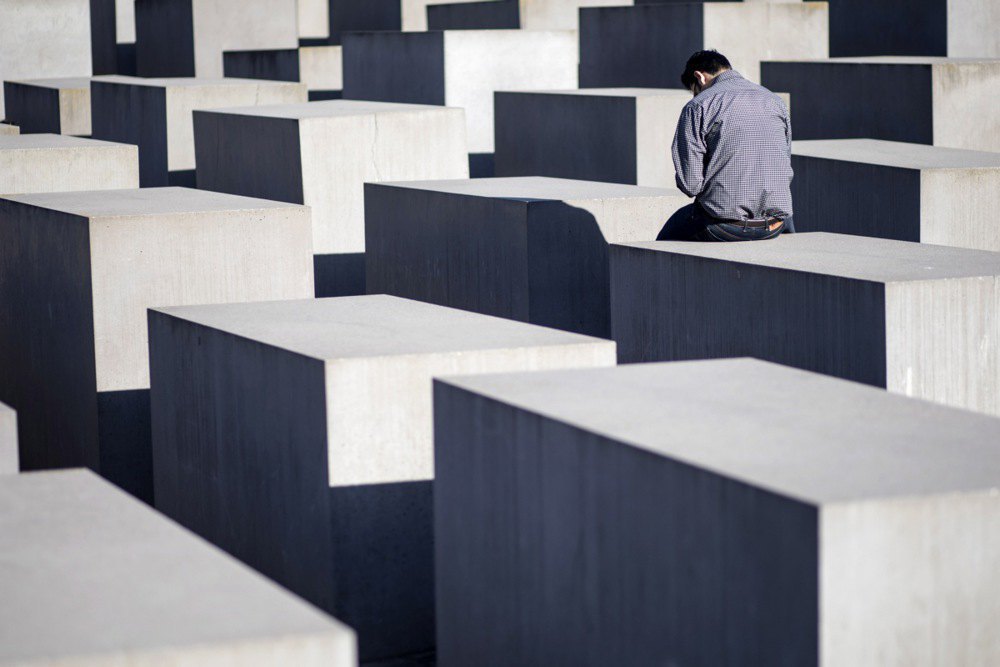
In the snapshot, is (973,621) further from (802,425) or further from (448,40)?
(448,40)

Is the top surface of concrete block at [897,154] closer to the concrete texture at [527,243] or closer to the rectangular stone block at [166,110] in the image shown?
the concrete texture at [527,243]

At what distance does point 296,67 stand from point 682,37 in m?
6.25

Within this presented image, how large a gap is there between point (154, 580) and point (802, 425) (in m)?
1.71

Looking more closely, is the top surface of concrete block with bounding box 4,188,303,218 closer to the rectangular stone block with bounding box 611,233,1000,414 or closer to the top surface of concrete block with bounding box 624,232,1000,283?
the rectangular stone block with bounding box 611,233,1000,414

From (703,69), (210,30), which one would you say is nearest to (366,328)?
(703,69)

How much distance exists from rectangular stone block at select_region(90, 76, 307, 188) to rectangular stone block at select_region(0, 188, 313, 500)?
5079mm

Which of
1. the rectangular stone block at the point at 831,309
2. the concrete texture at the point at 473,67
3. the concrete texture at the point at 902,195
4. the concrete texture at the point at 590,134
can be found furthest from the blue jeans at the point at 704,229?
the concrete texture at the point at 473,67

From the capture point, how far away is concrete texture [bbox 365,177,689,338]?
858 cm

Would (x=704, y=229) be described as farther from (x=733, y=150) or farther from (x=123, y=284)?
(x=123, y=284)

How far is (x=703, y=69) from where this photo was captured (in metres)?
7.55

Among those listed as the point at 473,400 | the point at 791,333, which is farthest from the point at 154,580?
the point at 791,333

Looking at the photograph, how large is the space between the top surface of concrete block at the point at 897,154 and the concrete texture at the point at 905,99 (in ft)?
3.66

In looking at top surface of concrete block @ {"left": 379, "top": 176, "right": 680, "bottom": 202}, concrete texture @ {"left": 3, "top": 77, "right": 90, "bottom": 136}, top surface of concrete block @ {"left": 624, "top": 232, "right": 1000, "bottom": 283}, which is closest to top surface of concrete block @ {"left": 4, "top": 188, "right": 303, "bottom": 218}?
top surface of concrete block @ {"left": 379, "top": 176, "right": 680, "bottom": 202}

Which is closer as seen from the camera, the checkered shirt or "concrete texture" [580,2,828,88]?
the checkered shirt
